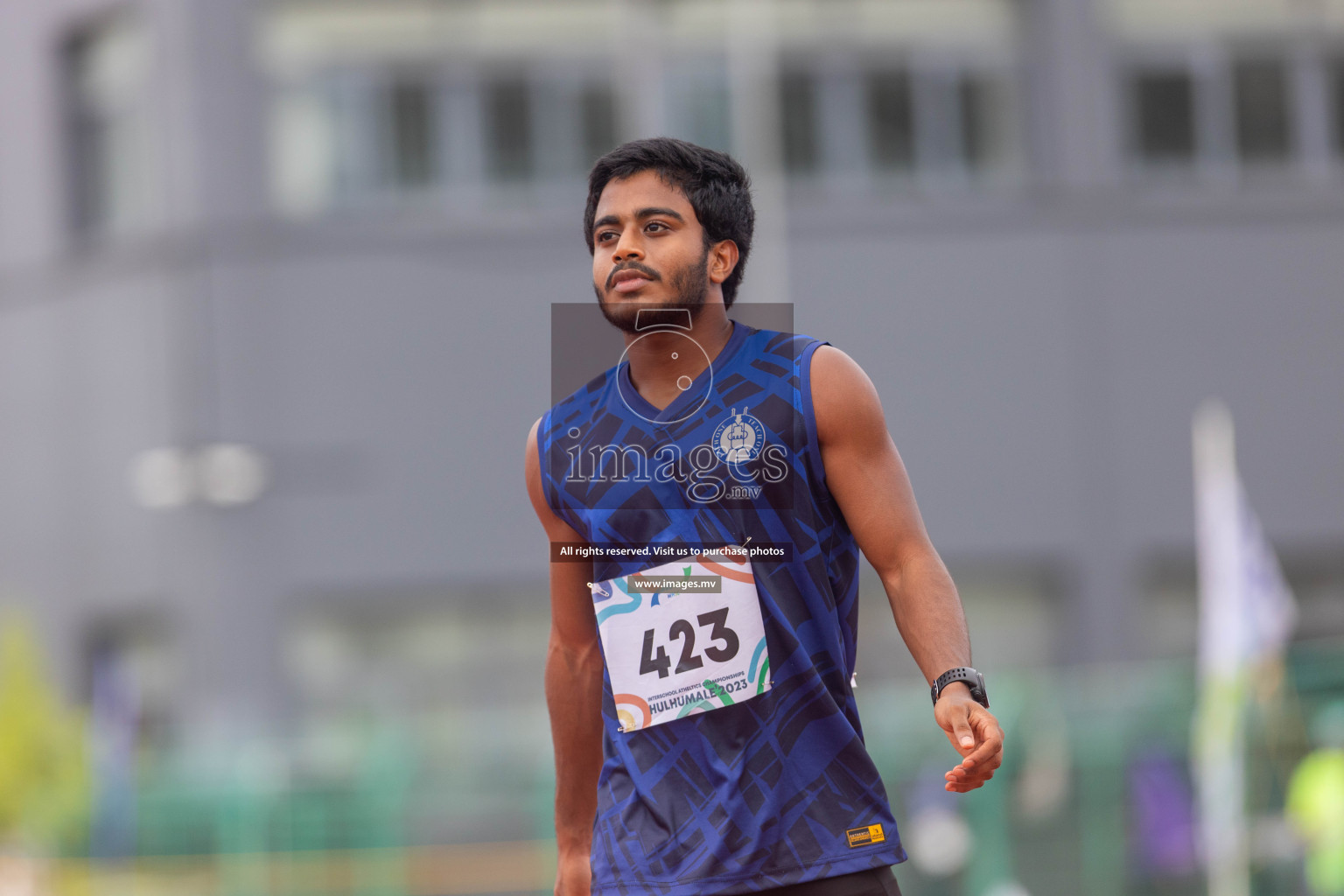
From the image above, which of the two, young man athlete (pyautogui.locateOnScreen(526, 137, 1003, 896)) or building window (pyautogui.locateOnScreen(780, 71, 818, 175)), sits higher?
building window (pyautogui.locateOnScreen(780, 71, 818, 175))

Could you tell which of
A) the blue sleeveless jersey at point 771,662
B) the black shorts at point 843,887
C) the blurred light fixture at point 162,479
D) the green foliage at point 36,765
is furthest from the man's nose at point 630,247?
the blurred light fixture at point 162,479

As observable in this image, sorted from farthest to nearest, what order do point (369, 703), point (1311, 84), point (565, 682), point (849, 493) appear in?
point (1311, 84)
point (369, 703)
point (565, 682)
point (849, 493)

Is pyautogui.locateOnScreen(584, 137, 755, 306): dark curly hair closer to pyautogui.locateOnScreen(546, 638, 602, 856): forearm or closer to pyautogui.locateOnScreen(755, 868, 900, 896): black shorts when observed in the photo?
pyautogui.locateOnScreen(546, 638, 602, 856): forearm

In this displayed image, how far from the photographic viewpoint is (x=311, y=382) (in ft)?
64.6

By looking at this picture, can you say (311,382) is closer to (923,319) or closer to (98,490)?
(98,490)

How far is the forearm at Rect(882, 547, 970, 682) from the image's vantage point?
3.02m

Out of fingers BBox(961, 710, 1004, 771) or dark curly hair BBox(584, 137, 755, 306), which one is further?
dark curly hair BBox(584, 137, 755, 306)

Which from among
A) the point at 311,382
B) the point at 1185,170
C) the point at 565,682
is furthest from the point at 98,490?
the point at 565,682

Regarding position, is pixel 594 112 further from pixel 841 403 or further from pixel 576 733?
pixel 841 403

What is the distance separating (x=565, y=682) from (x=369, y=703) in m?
16.7

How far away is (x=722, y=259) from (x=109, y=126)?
63.8 ft

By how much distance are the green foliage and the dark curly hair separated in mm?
11898

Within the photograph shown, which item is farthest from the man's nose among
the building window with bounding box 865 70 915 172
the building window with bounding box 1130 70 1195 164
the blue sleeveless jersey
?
the building window with bounding box 1130 70 1195 164

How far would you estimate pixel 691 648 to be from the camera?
10.4 feet
